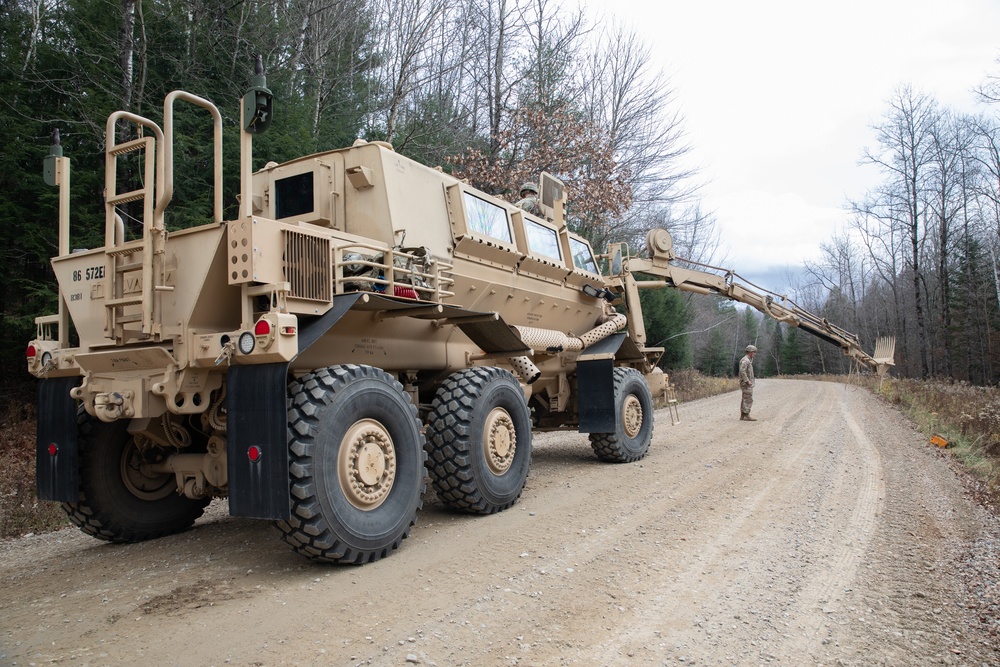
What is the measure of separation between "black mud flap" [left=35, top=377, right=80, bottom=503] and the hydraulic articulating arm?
758cm

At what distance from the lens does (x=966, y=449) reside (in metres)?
9.71

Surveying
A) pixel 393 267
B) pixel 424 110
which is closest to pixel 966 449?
pixel 393 267

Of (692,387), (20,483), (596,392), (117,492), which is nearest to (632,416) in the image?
(596,392)

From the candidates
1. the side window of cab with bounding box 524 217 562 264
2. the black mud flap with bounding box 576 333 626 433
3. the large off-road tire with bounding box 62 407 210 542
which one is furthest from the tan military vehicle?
the black mud flap with bounding box 576 333 626 433

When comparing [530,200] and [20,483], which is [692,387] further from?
[20,483]

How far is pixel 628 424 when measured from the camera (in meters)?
9.10

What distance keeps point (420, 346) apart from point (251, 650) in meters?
3.41

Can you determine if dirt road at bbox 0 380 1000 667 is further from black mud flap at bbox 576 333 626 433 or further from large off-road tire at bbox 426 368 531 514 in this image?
black mud flap at bbox 576 333 626 433

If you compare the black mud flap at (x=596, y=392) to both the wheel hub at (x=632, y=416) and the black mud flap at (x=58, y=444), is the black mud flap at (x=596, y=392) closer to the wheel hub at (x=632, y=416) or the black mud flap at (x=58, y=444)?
the wheel hub at (x=632, y=416)

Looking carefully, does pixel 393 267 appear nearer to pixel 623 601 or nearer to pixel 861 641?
pixel 623 601

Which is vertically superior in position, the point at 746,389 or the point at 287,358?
the point at 287,358

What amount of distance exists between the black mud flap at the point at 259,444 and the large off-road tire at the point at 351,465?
10cm

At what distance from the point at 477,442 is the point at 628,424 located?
3.89 m

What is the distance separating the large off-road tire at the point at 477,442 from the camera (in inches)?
223
